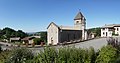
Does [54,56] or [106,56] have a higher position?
[54,56]

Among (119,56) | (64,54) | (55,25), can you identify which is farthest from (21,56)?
(55,25)

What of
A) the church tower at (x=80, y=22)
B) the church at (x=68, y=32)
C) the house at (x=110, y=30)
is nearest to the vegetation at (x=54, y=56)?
the church at (x=68, y=32)

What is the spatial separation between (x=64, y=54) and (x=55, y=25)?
138 feet

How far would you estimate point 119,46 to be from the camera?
16188 mm

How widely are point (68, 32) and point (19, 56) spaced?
42.5 m

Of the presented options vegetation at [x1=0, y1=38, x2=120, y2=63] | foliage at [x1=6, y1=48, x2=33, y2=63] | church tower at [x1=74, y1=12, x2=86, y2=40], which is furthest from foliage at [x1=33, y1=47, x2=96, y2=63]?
church tower at [x1=74, y1=12, x2=86, y2=40]

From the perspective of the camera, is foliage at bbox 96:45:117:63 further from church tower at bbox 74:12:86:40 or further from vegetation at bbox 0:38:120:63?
church tower at bbox 74:12:86:40

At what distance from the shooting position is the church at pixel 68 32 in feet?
172

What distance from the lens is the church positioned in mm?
52294

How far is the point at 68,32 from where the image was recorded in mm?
53594

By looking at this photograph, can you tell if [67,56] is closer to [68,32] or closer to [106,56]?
[106,56]

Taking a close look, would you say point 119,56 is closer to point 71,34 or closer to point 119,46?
point 119,46

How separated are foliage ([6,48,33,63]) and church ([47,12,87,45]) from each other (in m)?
38.9

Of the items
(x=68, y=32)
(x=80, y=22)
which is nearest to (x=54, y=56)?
(x=68, y=32)
